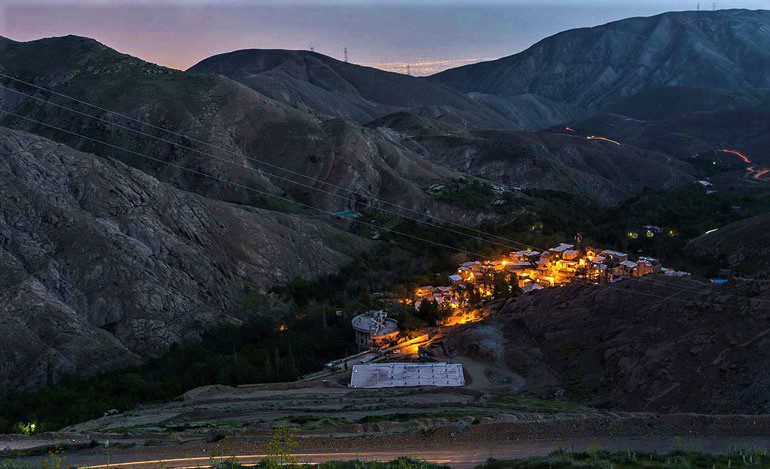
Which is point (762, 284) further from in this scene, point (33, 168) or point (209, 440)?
point (33, 168)

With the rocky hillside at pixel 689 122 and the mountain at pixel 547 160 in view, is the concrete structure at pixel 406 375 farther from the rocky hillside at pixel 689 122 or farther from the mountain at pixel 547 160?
the rocky hillside at pixel 689 122

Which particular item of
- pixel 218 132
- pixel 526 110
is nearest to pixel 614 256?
pixel 218 132

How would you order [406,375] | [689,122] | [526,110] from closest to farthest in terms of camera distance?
1. [406,375]
2. [689,122]
3. [526,110]

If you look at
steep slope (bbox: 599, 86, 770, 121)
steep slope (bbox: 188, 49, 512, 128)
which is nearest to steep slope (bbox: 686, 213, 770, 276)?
steep slope (bbox: 188, 49, 512, 128)

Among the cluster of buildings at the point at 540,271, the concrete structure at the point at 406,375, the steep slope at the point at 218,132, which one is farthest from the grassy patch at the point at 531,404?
the steep slope at the point at 218,132

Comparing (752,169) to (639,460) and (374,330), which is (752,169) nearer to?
(374,330)

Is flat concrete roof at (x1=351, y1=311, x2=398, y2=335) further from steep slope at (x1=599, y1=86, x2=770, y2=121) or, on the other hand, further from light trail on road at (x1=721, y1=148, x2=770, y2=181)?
steep slope at (x1=599, y1=86, x2=770, y2=121)

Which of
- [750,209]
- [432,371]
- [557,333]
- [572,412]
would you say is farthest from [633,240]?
[572,412]
